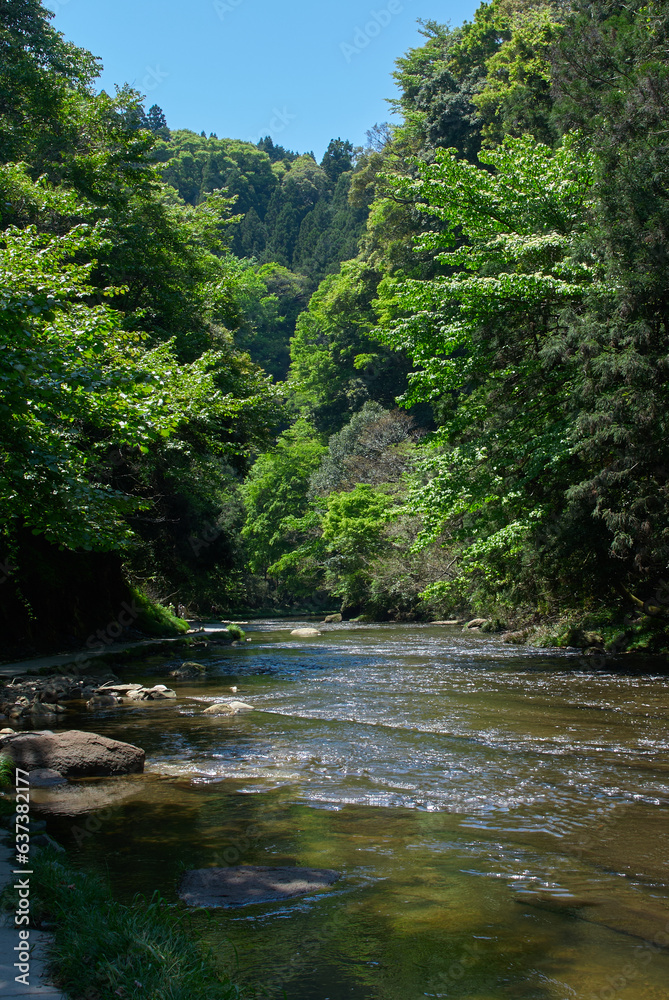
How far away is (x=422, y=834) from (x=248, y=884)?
1446mm

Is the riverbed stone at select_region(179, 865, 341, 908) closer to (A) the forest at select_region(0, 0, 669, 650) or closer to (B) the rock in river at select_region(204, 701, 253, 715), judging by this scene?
(A) the forest at select_region(0, 0, 669, 650)

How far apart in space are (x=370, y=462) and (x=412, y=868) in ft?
124

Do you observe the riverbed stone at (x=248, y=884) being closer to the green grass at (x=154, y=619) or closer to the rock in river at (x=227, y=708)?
the rock in river at (x=227, y=708)

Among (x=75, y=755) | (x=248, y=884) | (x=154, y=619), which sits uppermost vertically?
(x=154, y=619)

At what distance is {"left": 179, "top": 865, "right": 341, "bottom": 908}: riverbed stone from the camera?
13.4 feet

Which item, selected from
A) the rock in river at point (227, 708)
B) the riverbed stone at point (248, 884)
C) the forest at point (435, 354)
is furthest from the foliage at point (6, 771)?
the rock in river at point (227, 708)

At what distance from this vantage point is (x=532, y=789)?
Answer: 6.13m

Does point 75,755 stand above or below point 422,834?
above

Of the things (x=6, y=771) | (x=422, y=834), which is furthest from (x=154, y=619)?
(x=422, y=834)

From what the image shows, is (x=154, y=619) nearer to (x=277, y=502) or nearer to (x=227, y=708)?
(x=227, y=708)

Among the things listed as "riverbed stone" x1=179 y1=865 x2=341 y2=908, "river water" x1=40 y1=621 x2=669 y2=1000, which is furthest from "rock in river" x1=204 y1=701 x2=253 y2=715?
"riverbed stone" x1=179 y1=865 x2=341 y2=908

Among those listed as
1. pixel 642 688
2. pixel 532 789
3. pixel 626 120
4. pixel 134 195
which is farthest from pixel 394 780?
pixel 134 195

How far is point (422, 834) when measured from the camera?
202 inches

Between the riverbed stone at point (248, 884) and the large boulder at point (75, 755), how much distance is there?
273 centimetres
